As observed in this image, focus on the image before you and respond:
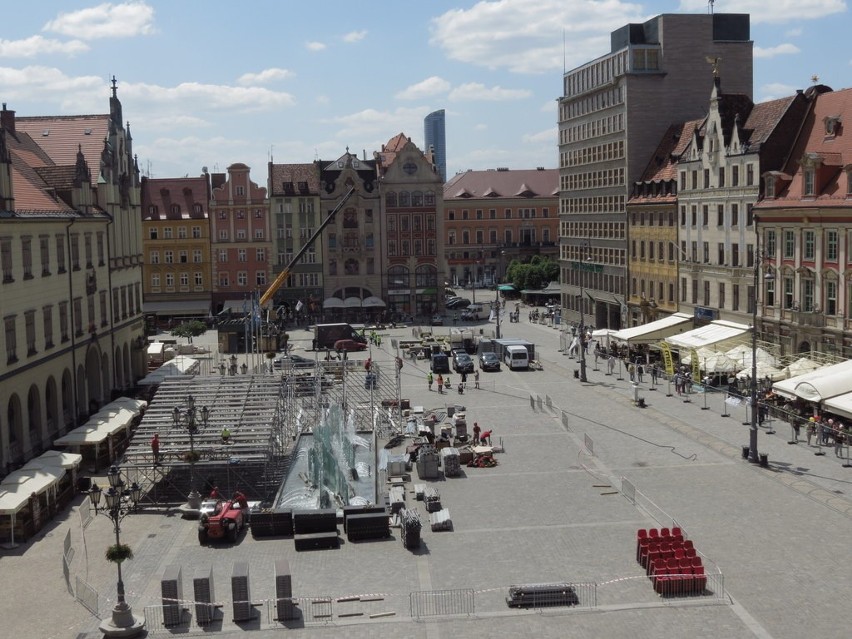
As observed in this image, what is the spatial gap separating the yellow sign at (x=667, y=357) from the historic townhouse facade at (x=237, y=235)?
52.7 metres

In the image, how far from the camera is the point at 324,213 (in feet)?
364

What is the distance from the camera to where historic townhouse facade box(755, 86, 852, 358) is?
5488 cm

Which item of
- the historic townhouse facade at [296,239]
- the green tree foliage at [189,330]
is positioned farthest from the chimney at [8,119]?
the historic townhouse facade at [296,239]

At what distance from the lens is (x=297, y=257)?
95438 mm

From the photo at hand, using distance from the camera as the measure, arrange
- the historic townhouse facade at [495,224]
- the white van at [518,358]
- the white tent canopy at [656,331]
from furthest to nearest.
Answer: the historic townhouse facade at [495,224] → the white van at [518,358] → the white tent canopy at [656,331]

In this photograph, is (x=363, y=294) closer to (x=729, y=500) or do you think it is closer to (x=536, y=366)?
(x=536, y=366)

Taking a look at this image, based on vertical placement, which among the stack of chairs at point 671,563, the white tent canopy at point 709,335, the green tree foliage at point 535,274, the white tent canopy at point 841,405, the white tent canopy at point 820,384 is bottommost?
the stack of chairs at point 671,563

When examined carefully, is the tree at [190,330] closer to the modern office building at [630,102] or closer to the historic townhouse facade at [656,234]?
the modern office building at [630,102]

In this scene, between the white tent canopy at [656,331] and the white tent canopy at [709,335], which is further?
the white tent canopy at [656,331]

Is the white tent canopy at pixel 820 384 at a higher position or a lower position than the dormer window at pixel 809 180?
lower

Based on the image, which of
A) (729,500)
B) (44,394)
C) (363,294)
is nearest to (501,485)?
(729,500)

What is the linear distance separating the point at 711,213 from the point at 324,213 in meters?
49.7

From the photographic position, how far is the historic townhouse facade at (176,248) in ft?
353

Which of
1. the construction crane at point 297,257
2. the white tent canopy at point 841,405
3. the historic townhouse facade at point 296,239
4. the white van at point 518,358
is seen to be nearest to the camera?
the white tent canopy at point 841,405
